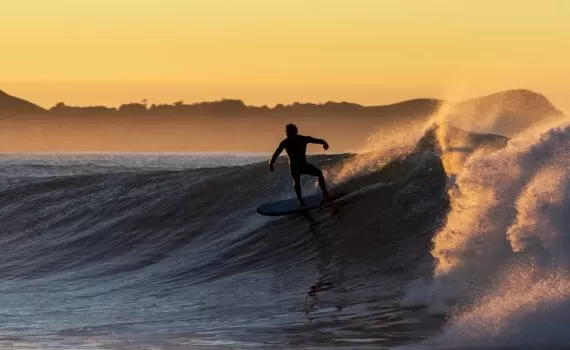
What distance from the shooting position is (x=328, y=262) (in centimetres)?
1759

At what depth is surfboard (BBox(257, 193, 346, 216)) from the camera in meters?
19.7

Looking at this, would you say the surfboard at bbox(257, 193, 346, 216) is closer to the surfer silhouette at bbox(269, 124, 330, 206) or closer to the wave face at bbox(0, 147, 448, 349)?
the wave face at bbox(0, 147, 448, 349)

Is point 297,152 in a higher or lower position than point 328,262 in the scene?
higher

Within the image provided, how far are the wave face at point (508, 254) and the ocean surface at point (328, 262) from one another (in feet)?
0.06

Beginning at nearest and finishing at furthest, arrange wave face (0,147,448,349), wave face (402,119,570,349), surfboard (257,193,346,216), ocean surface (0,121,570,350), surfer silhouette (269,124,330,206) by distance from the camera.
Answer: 1. wave face (402,119,570,349)
2. ocean surface (0,121,570,350)
3. wave face (0,147,448,349)
4. surfer silhouette (269,124,330,206)
5. surfboard (257,193,346,216)

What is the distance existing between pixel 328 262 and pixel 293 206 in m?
2.61

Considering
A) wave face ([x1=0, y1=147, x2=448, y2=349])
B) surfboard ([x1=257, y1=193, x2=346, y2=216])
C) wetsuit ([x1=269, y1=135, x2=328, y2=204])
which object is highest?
wetsuit ([x1=269, y1=135, x2=328, y2=204])

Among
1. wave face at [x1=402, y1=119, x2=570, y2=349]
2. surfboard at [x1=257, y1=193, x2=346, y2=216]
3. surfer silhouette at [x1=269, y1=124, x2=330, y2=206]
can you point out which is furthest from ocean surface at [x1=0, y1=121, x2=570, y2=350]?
surfer silhouette at [x1=269, y1=124, x2=330, y2=206]

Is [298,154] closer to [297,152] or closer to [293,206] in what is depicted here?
[297,152]

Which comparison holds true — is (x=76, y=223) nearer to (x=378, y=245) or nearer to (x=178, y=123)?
(x=378, y=245)

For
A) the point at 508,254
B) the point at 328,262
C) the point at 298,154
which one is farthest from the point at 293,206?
the point at 508,254

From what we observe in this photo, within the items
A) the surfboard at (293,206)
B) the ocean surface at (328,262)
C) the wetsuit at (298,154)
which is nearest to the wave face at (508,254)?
the ocean surface at (328,262)

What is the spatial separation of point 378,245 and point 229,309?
146 inches

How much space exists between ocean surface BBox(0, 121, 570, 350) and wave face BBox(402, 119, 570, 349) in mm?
17
